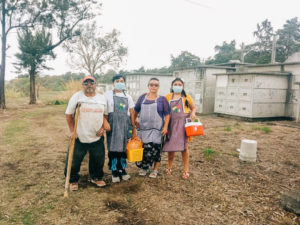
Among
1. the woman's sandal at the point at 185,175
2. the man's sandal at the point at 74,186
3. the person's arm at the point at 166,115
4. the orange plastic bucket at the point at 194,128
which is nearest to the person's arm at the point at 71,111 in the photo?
the man's sandal at the point at 74,186

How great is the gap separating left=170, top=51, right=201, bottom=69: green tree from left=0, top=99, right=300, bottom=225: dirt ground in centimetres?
3255

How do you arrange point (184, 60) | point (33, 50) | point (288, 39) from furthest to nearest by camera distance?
point (184, 60), point (288, 39), point (33, 50)

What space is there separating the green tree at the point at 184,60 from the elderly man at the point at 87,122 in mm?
34448

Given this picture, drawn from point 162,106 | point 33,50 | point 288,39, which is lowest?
point 162,106

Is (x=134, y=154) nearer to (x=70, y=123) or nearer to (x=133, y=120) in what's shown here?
(x=133, y=120)

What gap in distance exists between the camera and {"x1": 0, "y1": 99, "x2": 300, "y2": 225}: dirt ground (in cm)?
281

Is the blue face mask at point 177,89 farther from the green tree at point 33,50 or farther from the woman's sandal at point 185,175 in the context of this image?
the green tree at point 33,50

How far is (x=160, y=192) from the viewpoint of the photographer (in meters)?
3.45

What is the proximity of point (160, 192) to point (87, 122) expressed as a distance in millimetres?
1475

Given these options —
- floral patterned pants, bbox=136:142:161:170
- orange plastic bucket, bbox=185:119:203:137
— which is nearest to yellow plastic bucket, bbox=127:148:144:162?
floral patterned pants, bbox=136:142:161:170

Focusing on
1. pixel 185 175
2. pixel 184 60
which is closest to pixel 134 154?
pixel 185 175

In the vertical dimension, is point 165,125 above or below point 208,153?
above

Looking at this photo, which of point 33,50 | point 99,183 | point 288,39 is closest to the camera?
point 99,183

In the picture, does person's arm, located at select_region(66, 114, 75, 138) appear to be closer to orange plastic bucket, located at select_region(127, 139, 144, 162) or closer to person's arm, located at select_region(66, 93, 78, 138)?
person's arm, located at select_region(66, 93, 78, 138)
